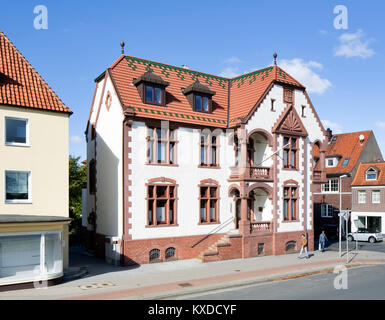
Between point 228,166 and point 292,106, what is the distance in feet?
A: 22.8

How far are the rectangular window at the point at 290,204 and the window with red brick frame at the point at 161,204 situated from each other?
888 cm

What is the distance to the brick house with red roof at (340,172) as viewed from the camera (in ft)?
144

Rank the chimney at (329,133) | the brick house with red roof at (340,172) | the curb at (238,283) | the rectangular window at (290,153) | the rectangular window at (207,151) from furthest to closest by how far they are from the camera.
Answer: the chimney at (329,133)
the brick house with red roof at (340,172)
the rectangular window at (290,153)
the rectangular window at (207,151)
the curb at (238,283)

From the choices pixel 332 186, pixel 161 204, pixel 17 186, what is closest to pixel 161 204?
pixel 161 204

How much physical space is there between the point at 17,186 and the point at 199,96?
13.8m

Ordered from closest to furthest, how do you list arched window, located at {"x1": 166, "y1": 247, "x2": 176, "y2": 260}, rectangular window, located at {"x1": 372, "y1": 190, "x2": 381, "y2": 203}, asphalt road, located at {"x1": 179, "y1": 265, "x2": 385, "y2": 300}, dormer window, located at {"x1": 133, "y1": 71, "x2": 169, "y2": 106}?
asphalt road, located at {"x1": 179, "y1": 265, "x2": 385, "y2": 300}
arched window, located at {"x1": 166, "y1": 247, "x2": 176, "y2": 260}
dormer window, located at {"x1": 133, "y1": 71, "x2": 169, "y2": 106}
rectangular window, located at {"x1": 372, "y1": 190, "x2": 381, "y2": 203}

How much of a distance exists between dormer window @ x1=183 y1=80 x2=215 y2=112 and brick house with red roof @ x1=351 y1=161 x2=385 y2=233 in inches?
960

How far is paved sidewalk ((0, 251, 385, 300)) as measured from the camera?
1605 centimetres

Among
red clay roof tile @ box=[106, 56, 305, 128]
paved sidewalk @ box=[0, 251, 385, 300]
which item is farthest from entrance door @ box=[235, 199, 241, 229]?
red clay roof tile @ box=[106, 56, 305, 128]

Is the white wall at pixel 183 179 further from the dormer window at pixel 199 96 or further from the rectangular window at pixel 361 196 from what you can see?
the rectangular window at pixel 361 196

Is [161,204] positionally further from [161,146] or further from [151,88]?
[151,88]

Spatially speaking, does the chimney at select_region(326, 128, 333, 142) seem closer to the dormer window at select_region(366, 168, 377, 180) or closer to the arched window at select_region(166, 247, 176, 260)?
the dormer window at select_region(366, 168, 377, 180)

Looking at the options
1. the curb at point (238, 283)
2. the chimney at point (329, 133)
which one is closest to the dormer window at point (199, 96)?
the curb at point (238, 283)
